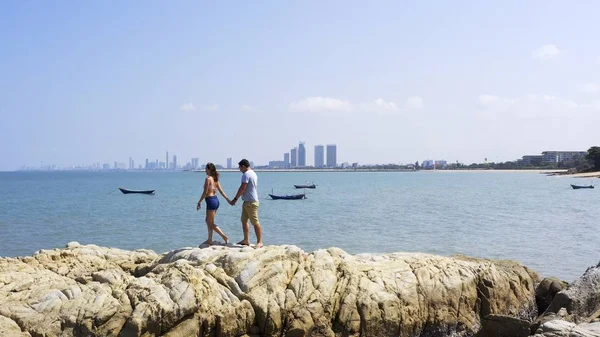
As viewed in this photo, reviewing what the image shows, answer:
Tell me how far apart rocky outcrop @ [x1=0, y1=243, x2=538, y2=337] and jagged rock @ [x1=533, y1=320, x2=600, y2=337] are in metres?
2.26

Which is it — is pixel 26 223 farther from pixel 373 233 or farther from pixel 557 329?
pixel 557 329

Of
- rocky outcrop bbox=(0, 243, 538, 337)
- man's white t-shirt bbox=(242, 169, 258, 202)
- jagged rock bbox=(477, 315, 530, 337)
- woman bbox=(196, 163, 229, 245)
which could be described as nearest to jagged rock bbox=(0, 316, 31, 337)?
rocky outcrop bbox=(0, 243, 538, 337)

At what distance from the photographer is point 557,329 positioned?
904 centimetres

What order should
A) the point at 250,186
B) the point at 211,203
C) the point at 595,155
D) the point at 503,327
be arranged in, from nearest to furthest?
the point at 503,327 < the point at 250,186 < the point at 211,203 < the point at 595,155

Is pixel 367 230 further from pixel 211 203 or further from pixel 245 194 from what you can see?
pixel 245 194

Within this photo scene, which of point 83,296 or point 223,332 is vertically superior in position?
A: point 83,296

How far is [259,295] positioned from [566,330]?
5127 millimetres

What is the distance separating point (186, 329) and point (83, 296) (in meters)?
1.90

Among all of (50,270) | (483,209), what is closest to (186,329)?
(50,270)

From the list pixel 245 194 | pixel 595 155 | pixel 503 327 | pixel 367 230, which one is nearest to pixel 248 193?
pixel 245 194

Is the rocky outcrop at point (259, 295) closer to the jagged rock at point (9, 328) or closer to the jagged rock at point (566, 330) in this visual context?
the jagged rock at point (9, 328)

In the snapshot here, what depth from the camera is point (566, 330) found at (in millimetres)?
8930

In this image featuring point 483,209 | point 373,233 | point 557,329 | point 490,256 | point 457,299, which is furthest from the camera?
point 483,209

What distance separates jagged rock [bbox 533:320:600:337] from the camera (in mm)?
8727
